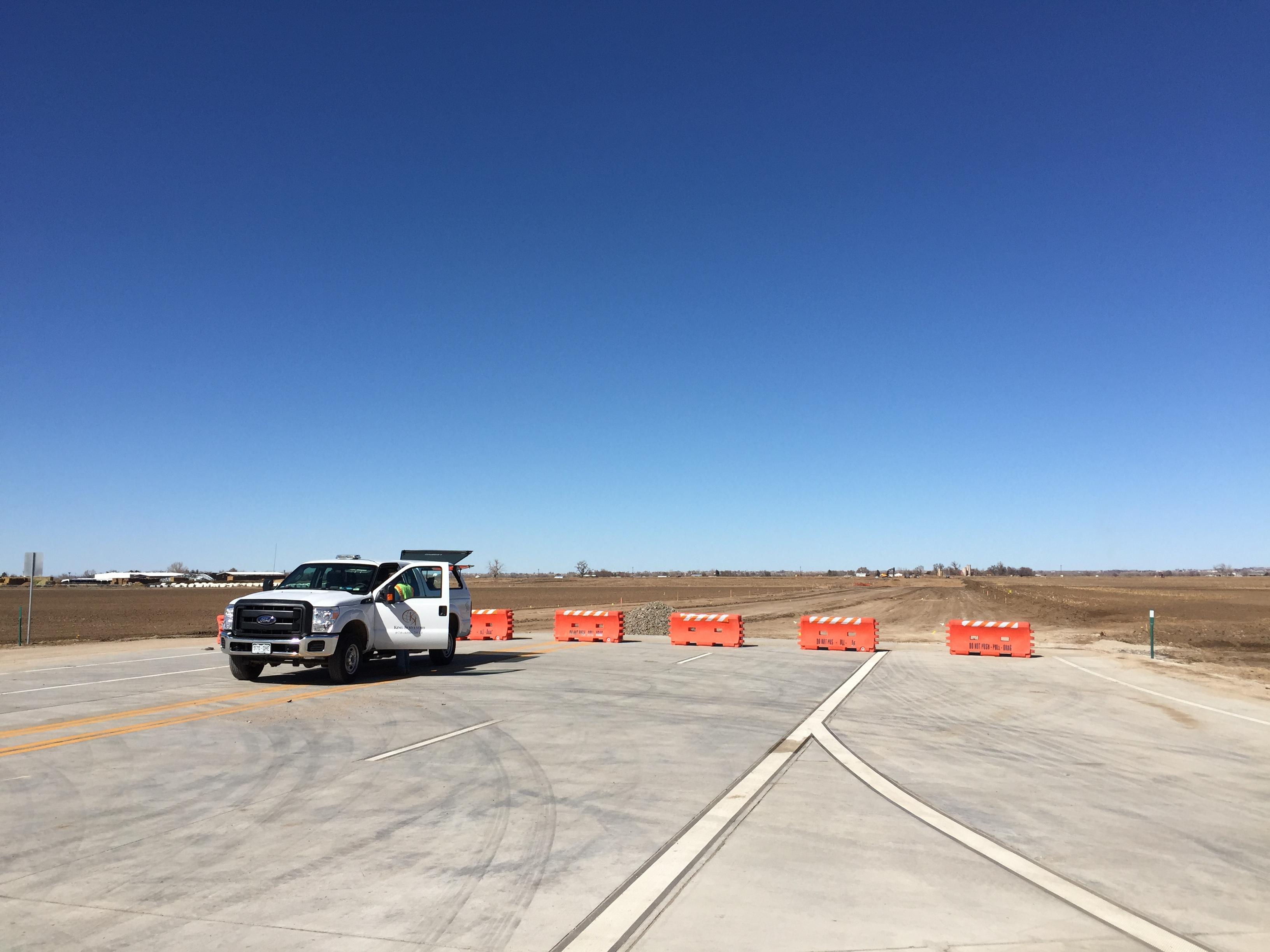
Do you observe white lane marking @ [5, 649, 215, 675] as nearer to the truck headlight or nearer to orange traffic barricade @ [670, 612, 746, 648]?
the truck headlight

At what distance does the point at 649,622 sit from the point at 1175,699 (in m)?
21.3

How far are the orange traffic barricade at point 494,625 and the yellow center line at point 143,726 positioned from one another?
1240cm

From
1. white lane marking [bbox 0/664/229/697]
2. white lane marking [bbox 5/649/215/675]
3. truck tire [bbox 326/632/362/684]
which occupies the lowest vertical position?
white lane marking [bbox 5/649/215/675]

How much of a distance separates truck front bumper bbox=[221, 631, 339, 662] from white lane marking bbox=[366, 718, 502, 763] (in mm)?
4499

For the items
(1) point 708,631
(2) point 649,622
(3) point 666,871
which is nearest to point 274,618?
(3) point 666,871

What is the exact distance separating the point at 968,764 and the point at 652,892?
18.0 ft

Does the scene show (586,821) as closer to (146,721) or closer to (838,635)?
(146,721)

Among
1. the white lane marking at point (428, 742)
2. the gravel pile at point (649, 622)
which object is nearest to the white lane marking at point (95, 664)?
the white lane marking at point (428, 742)

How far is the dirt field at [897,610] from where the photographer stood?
32.1 metres

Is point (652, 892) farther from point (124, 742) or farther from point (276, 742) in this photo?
point (124, 742)

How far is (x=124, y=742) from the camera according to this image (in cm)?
990

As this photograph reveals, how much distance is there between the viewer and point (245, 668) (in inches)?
615

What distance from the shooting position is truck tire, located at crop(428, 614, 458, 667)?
18.2 meters

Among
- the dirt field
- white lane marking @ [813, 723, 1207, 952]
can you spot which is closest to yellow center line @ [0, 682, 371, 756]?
white lane marking @ [813, 723, 1207, 952]
